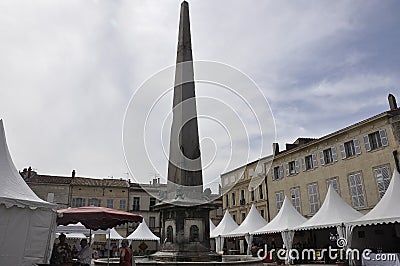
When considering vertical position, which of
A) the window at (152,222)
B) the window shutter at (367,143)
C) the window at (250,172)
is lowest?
the window at (152,222)

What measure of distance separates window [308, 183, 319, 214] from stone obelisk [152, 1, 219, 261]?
15.8 meters

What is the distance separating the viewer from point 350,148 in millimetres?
21109

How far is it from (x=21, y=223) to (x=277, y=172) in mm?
23236

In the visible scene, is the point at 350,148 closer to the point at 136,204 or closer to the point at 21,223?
the point at 21,223

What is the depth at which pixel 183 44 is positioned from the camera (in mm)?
11047

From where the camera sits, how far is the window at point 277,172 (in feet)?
89.7

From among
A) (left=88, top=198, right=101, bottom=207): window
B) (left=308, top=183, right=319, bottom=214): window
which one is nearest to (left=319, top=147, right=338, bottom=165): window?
(left=308, top=183, right=319, bottom=214): window

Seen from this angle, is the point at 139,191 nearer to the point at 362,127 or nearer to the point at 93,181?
the point at 93,181

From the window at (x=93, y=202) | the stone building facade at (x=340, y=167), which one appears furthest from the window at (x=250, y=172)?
the window at (x=93, y=202)

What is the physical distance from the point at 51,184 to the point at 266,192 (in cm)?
2130

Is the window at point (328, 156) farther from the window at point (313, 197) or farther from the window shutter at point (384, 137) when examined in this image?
the window shutter at point (384, 137)

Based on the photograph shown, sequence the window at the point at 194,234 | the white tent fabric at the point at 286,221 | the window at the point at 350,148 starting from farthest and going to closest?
the window at the point at 350,148 → the white tent fabric at the point at 286,221 → the window at the point at 194,234

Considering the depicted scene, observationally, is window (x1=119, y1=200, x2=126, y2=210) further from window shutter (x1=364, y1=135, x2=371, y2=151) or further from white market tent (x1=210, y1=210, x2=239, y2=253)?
window shutter (x1=364, y1=135, x2=371, y2=151)

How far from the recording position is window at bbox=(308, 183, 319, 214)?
23.1 m
